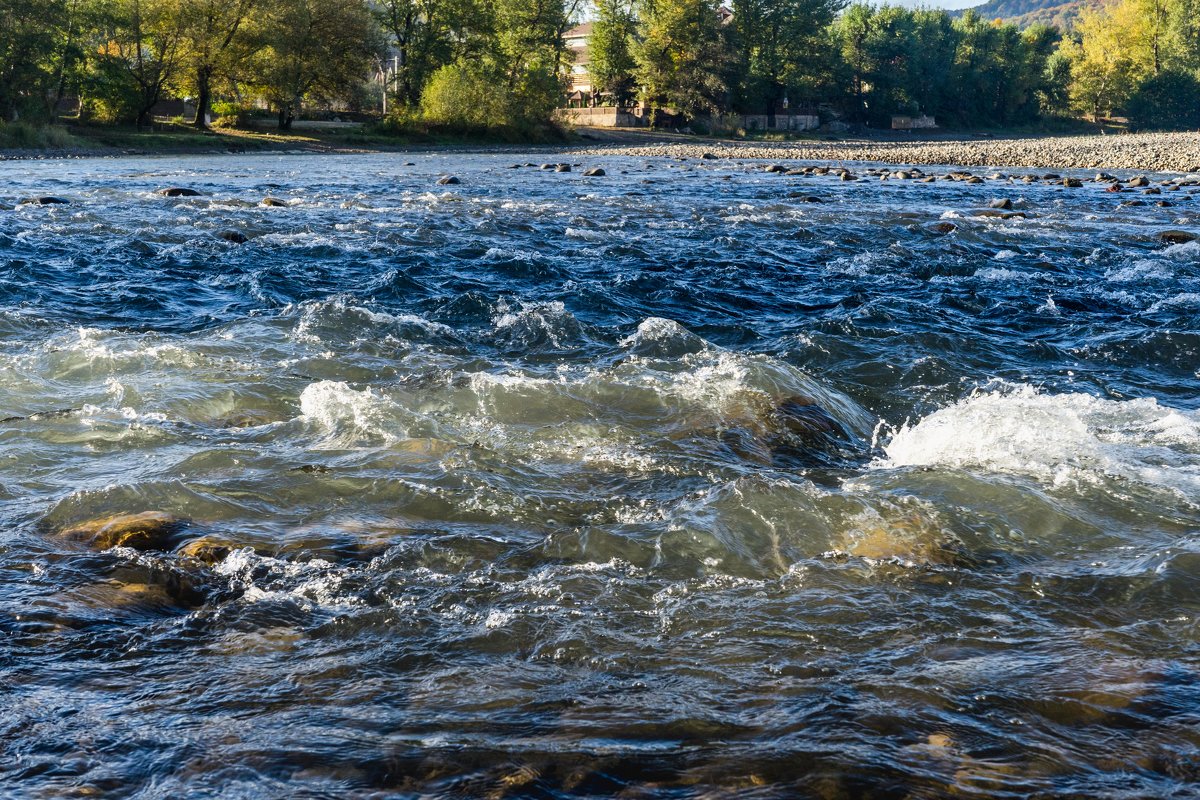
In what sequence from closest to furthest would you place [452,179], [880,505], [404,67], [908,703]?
[908,703], [880,505], [452,179], [404,67]

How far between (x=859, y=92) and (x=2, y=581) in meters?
89.0

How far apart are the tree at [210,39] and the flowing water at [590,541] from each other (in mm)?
40322

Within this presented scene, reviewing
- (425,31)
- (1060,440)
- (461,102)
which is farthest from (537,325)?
(425,31)

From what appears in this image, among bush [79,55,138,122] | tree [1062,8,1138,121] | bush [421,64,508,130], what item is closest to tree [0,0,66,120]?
bush [79,55,138,122]

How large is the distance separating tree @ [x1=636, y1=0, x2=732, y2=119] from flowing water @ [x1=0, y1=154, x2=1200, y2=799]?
6006 cm

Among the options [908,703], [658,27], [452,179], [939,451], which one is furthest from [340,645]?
[658,27]

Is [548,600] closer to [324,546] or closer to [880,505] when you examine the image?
[324,546]

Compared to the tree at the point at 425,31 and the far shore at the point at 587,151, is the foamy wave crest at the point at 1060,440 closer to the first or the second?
the far shore at the point at 587,151

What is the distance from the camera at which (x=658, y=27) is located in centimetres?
6781

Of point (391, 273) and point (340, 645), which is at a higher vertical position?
point (391, 273)

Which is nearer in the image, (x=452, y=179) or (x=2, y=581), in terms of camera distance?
(x=2, y=581)

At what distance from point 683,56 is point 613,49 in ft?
19.0

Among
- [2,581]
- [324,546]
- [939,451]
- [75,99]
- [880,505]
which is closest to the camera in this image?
[2,581]

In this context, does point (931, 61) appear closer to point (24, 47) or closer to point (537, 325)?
point (24, 47)
